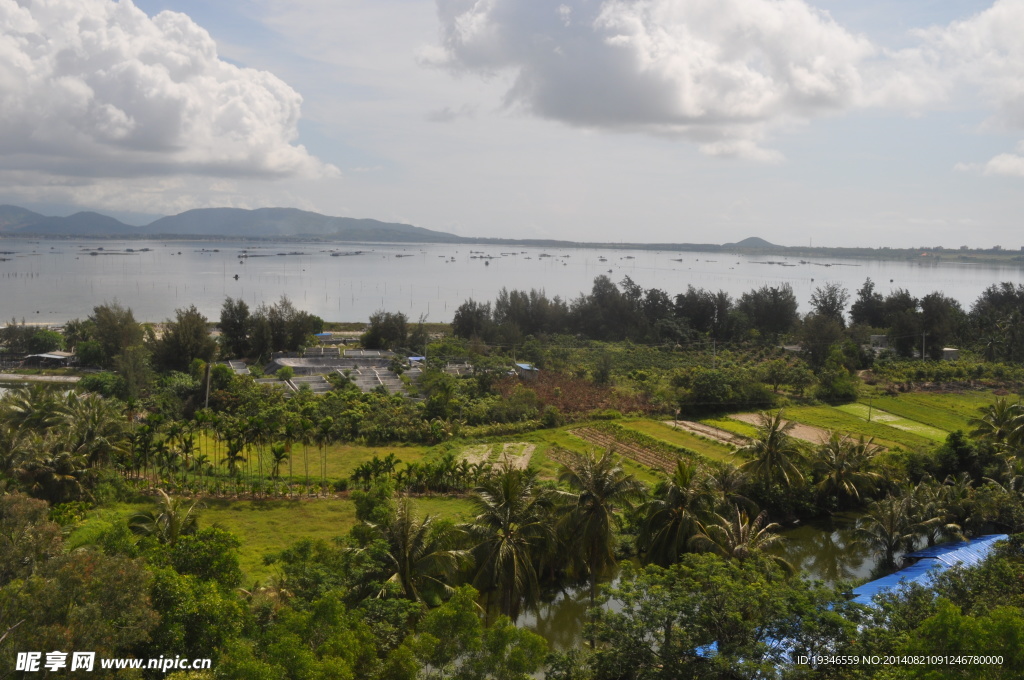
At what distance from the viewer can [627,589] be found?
983 centimetres

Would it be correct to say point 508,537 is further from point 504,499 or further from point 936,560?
point 936,560

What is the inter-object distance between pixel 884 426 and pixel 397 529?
2465 cm

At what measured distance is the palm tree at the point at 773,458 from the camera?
61.2 feet

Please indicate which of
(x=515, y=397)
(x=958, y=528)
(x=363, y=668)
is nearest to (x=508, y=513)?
(x=363, y=668)

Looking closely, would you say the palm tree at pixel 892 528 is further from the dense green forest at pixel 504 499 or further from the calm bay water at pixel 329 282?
the calm bay water at pixel 329 282

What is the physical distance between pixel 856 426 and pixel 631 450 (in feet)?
34.3

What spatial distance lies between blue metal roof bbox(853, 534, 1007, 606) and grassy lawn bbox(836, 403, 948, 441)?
41.6ft

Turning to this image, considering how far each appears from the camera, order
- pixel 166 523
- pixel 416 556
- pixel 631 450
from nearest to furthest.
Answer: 1. pixel 416 556
2. pixel 166 523
3. pixel 631 450

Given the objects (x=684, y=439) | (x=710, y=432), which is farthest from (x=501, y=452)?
(x=710, y=432)

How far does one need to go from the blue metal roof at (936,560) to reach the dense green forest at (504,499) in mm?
510

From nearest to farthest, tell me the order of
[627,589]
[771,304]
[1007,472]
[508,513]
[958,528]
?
[627,589] < [508,513] < [958,528] < [1007,472] < [771,304]

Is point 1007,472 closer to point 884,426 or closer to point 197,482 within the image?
point 884,426

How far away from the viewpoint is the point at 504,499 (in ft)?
41.7

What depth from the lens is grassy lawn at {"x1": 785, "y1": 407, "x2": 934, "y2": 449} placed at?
26.4 m
